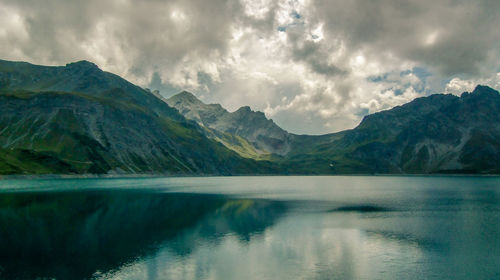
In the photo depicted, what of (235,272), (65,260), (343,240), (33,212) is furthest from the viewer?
(33,212)

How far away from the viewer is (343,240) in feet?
177

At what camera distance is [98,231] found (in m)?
59.5

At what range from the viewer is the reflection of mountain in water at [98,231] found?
39.5m

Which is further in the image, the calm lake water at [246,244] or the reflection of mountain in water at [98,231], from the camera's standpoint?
the reflection of mountain in water at [98,231]

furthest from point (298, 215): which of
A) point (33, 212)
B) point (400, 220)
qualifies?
point (33, 212)

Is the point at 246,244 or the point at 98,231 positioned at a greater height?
the point at 98,231

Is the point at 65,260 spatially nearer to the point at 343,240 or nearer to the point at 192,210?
the point at 343,240

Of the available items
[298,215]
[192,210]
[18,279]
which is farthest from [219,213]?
[18,279]

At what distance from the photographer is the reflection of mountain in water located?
130 ft

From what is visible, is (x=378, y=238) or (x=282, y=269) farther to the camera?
(x=378, y=238)

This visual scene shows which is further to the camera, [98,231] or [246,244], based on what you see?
[98,231]

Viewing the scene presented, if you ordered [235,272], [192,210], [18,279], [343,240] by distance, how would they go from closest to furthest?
[18,279], [235,272], [343,240], [192,210]

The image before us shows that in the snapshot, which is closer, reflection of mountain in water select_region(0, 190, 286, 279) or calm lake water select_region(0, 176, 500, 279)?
calm lake water select_region(0, 176, 500, 279)

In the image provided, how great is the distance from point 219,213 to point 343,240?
38.8 meters
